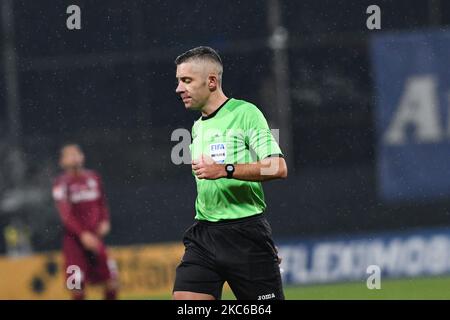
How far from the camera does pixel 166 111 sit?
610 inches

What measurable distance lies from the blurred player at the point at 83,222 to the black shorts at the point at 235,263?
658 cm

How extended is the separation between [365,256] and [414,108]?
87.7 inches

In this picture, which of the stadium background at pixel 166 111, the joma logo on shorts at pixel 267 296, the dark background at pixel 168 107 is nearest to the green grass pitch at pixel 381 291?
the stadium background at pixel 166 111

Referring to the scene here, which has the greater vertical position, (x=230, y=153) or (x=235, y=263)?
(x=230, y=153)

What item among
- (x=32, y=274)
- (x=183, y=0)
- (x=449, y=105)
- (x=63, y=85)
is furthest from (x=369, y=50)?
(x=32, y=274)

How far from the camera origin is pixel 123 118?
611 inches

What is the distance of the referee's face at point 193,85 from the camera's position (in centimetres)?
723

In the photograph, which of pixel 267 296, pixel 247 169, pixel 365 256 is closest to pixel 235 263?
pixel 267 296

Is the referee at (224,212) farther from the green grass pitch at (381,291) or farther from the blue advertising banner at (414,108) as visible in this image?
the blue advertising banner at (414,108)

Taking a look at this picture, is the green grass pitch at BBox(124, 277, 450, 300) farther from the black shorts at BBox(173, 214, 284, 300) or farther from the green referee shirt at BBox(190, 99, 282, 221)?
the green referee shirt at BBox(190, 99, 282, 221)

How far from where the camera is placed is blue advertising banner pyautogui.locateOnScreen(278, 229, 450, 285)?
15.2m

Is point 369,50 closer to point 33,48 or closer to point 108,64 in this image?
point 108,64

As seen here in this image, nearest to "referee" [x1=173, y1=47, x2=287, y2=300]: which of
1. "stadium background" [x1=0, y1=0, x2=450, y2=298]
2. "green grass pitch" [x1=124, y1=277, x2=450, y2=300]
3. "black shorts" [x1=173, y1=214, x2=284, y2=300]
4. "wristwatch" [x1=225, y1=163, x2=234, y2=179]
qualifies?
"black shorts" [x1=173, y1=214, x2=284, y2=300]

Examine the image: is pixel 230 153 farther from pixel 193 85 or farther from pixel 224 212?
pixel 193 85
